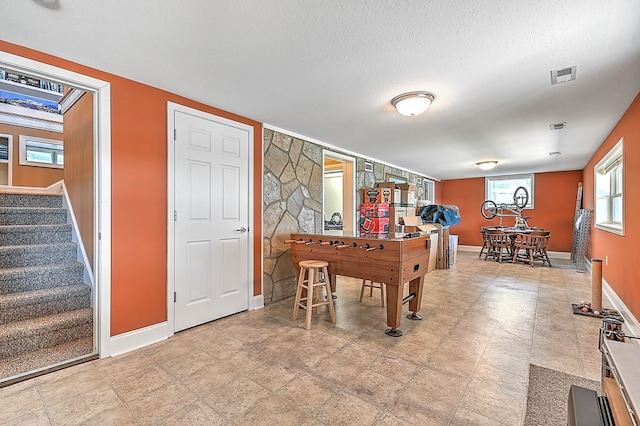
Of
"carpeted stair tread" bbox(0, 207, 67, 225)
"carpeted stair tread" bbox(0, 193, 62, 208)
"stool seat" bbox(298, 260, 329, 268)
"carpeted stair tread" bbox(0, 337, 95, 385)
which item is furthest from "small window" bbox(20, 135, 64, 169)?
"stool seat" bbox(298, 260, 329, 268)

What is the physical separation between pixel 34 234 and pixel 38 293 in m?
0.95

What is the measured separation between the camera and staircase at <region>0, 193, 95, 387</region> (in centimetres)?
224

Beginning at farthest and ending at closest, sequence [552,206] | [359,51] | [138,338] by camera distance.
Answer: [552,206] → [138,338] → [359,51]

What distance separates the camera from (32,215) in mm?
3330

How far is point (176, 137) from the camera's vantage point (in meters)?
2.79

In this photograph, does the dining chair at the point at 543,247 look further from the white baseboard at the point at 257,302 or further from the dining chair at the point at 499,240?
the white baseboard at the point at 257,302

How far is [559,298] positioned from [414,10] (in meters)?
4.24

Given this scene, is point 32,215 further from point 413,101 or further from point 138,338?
point 413,101

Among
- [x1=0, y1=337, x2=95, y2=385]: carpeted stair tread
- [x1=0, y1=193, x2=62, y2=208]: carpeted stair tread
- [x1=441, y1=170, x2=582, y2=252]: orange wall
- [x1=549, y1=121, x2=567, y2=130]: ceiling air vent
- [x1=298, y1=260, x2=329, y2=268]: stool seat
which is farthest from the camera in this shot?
[x1=441, y1=170, x2=582, y2=252]: orange wall

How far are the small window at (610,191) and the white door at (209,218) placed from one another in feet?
14.7

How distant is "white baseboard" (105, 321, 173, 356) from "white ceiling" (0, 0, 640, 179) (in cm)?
219

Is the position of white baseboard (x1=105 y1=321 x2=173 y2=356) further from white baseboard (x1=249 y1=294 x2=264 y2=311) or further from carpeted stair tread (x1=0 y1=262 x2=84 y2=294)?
carpeted stair tread (x1=0 y1=262 x2=84 y2=294)

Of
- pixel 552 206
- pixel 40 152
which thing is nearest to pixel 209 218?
pixel 40 152

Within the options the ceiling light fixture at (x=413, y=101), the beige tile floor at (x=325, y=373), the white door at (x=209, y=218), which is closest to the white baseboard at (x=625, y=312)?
the beige tile floor at (x=325, y=373)
